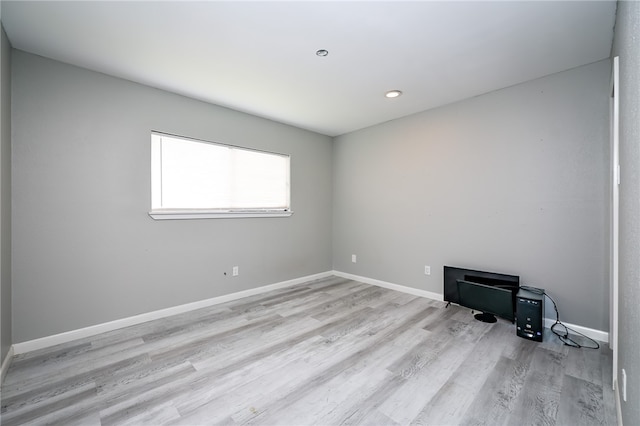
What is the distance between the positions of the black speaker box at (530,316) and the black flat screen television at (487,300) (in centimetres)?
17

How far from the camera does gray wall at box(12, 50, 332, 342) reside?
7.39 ft

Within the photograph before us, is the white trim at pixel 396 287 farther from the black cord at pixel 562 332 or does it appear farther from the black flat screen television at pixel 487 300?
the black cord at pixel 562 332

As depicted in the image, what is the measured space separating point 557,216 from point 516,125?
1013mm

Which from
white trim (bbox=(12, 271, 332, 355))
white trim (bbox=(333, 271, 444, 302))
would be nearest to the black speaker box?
white trim (bbox=(333, 271, 444, 302))

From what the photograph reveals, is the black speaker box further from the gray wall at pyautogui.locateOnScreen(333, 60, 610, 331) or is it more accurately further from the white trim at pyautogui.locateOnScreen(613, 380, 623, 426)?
the white trim at pyautogui.locateOnScreen(613, 380, 623, 426)

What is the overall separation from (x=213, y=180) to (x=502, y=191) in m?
3.35

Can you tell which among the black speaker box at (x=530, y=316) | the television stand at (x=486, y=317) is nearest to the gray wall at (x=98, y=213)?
the television stand at (x=486, y=317)

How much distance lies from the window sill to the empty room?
0.10ft

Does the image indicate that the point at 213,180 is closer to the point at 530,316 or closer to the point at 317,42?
the point at 317,42

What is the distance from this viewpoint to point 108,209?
2.63m

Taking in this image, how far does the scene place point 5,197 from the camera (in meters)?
2.03

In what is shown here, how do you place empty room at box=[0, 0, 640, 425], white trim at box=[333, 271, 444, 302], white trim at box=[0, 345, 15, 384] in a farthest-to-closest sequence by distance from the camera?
white trim at box=[333, 271, 444, 302], white trim at box=[0, 345, 15, 384], empty room at box=[0, 0, 640, 425]

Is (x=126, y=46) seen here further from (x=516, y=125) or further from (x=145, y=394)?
(x=516, y=125)

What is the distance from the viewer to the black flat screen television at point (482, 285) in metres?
2.68
